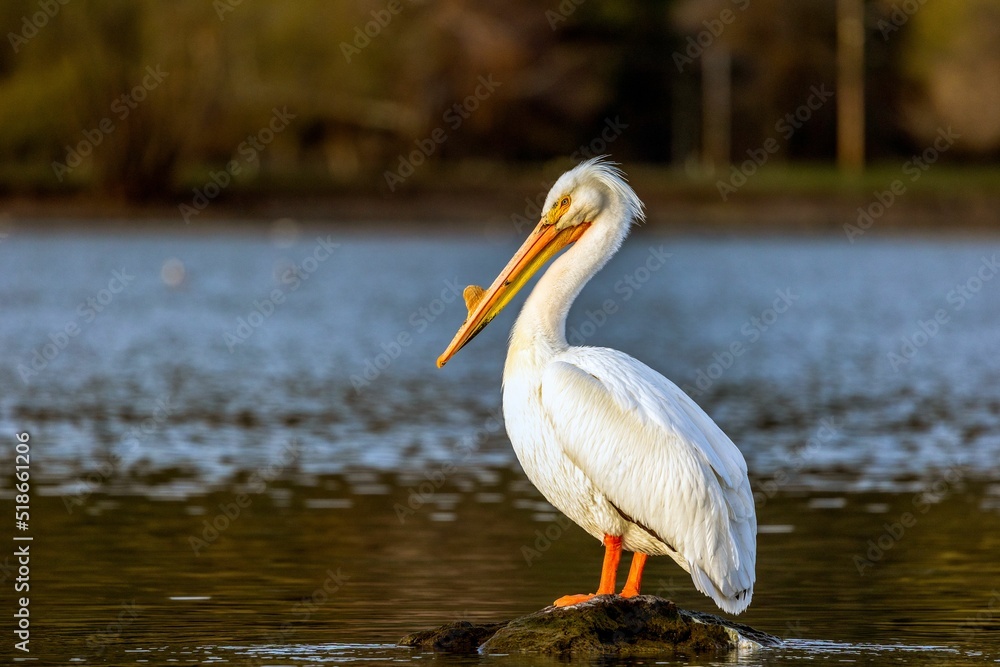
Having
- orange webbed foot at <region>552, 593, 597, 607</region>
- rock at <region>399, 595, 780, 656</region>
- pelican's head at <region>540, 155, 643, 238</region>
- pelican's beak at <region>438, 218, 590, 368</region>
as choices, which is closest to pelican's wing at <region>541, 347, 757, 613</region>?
rock at <region>399, 595, 780, 656</region>

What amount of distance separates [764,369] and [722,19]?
150 feet

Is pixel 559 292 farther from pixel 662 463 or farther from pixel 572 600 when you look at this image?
pixel 572 600

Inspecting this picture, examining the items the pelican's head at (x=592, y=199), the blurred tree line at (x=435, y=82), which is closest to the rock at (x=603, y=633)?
the pelican's head at (x=592, y=199)

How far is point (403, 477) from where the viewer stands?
13008 millimetres

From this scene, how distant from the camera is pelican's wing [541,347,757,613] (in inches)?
293

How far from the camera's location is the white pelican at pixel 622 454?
745 centimetres

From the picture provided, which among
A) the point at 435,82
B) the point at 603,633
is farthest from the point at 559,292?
the point at 435,82

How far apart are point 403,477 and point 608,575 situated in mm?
5420

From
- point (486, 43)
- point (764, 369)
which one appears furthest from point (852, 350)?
point (486, 43)

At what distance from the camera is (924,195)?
59594 mm

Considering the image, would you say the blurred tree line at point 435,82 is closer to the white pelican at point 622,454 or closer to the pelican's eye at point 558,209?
the pelican's eye at point 558,209

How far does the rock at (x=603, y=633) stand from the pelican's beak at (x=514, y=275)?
133cm

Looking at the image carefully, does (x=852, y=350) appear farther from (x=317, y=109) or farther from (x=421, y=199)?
(x=317, y=109)

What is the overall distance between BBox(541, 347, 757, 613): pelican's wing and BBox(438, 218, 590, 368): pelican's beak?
27.1 inches
